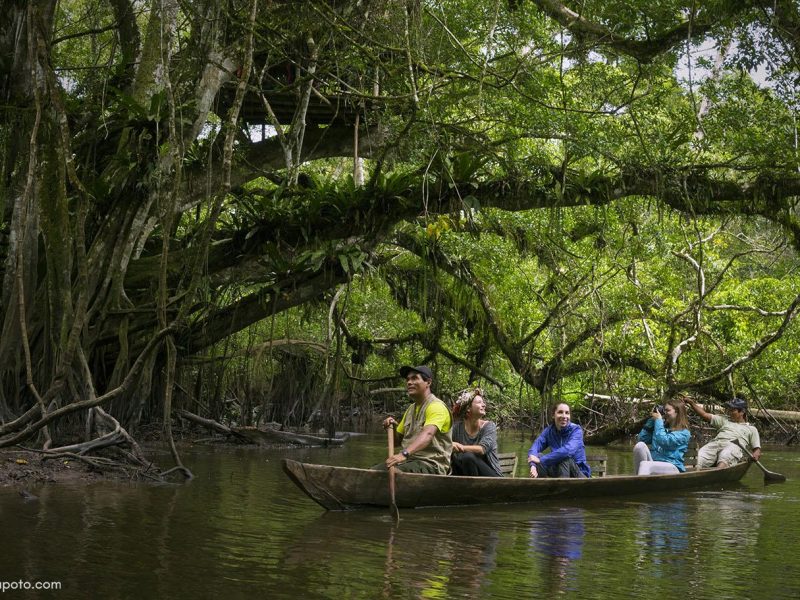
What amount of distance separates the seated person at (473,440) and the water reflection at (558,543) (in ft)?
2.04

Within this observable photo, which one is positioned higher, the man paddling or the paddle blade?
the man paddling

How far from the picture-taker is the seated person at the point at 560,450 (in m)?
7.94

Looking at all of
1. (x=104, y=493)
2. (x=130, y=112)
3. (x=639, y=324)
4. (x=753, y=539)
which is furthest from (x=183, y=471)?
(x=639, y=324)

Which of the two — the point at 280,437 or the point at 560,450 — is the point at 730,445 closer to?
the point at 560,450

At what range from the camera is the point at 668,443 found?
31.3ft

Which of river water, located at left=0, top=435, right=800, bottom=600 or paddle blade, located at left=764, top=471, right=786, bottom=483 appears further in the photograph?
paddle blade, located at left=764, top=471, right=786, bottom=483

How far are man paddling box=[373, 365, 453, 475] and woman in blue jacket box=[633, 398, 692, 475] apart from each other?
3.08m

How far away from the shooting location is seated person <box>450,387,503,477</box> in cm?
742

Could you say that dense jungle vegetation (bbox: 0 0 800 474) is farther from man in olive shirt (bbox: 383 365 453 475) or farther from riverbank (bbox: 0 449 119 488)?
man in olive shirt (bbox: 383 365 453 475)

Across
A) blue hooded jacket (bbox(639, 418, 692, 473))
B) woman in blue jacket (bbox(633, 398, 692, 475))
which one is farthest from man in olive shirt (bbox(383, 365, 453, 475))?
blue hooded jacket (bbox(639, 418, 692, 473))

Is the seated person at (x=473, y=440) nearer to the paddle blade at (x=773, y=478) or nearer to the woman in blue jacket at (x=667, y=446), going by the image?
the woman in blue jacket at (x=667, y=446)

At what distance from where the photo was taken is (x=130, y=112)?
8750mm

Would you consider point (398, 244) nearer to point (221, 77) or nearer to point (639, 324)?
point (221, 77)

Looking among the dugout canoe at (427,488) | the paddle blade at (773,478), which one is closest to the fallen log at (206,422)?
the dugout canoe at (427,488)
